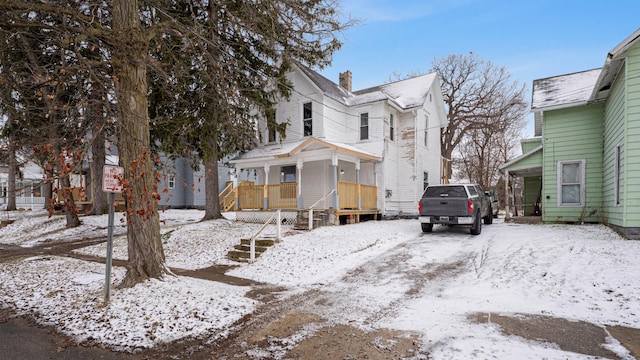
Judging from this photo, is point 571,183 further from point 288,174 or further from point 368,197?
point 288,174

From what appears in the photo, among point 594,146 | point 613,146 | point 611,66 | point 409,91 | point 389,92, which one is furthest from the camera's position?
point 389,92

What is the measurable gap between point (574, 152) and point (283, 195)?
11752mm

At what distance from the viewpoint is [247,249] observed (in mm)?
10180

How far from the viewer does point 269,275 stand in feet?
26.4

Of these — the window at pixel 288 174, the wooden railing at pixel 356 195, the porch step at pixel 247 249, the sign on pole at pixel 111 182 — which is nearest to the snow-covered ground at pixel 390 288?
the porch step at pixel 247 249

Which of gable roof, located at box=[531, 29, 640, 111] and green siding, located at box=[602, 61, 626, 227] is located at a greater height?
gable roof, located at box=[531, 29, 640, 111]

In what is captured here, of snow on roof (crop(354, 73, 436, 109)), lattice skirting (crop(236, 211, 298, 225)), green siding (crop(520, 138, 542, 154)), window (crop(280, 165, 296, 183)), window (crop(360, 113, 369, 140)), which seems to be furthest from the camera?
green siding (crop(520, 138, 542, 154))

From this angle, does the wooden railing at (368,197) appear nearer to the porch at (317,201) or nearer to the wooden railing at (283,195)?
the porch at (317,201)

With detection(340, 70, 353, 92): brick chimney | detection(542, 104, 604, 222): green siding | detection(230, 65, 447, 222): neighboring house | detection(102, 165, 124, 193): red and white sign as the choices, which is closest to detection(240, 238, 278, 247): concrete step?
detection(230, 65, 447, 222): neighboring house

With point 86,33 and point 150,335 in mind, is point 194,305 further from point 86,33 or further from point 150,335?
point 86,33

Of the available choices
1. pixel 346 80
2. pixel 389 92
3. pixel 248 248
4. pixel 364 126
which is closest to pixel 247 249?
pixel 248 248

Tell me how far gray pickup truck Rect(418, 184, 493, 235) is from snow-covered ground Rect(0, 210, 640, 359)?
666 millimetres

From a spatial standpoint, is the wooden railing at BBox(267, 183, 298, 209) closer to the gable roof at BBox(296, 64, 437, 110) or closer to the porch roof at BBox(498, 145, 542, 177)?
the gable roof at BBox(296, 64, 437, 110)

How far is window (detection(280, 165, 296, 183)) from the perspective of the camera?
56.9 feet
